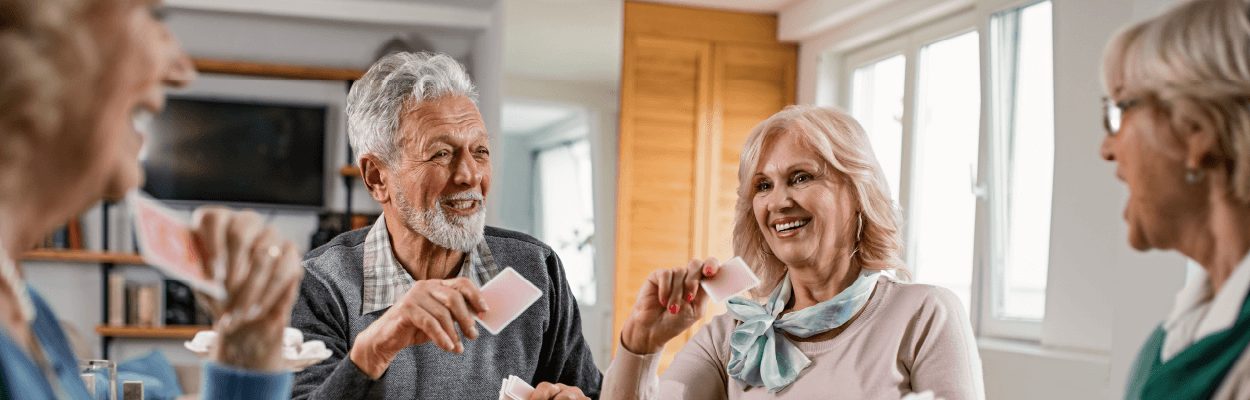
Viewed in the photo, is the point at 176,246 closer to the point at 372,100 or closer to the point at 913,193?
the point at 372,100

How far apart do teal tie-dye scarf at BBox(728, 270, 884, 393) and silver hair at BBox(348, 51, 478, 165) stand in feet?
2.46

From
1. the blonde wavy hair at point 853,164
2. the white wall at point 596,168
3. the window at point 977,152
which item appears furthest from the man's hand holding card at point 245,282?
the white wall at point 596,168

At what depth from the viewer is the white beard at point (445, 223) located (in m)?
2.08

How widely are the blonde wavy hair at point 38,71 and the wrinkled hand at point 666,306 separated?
3.66ft

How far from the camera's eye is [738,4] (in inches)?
242

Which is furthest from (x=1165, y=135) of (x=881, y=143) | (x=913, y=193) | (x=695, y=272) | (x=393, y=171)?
(x=881, y=143)

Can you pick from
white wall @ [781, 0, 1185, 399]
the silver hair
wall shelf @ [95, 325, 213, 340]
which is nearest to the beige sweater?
the silver hair

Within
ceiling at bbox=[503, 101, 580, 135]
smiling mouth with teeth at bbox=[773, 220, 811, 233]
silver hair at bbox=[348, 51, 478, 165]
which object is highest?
ceiling at bbox=[503, 101, 580, 135]

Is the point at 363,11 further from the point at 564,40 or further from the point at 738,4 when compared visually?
the point at 738,4

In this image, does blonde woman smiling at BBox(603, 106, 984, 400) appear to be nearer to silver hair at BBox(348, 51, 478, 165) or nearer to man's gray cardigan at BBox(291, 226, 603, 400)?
man's gray cardigan at BBox(291, 226, 603, 400)

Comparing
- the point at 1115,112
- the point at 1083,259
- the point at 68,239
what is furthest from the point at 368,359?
the point at 68,239

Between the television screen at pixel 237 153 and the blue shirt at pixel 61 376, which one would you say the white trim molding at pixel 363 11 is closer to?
the television screen at pixel 237 153

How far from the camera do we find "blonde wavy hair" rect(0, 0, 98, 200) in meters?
0.77

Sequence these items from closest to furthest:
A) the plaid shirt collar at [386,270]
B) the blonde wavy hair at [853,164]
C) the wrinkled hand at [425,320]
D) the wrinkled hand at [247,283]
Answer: the wrinkled hand at [247,283], the wrinkled hand at [425,320], the plaid shirt collar at [386,270], the blonde wavy hair at [853,164]
